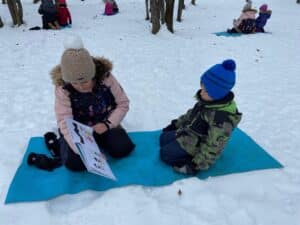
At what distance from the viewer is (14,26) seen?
387 inches

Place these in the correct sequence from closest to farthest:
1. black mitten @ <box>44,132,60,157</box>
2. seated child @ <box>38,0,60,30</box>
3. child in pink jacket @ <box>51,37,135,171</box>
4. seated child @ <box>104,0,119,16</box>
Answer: child in pink jacket @ <box>51,37,135,171</box> → black mitten @ <box>44,132,60,157</box> → seated child @ <box>38,0,60,30</box> → seated child @ <box>104,0,119,16</box>

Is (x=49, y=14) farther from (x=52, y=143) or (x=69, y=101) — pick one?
(x=69, y=101)

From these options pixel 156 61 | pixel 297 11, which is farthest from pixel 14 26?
pixel 297 11

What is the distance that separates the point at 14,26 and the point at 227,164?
920 cm

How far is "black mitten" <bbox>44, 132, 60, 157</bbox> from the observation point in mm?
3027

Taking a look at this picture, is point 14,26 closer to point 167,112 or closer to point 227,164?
point 167,112

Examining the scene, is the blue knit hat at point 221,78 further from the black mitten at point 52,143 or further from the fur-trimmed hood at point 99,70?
the black mitten at point 52,143

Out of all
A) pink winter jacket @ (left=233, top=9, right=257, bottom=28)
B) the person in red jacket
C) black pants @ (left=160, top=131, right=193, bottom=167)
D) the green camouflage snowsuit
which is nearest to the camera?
the green camouflage snowsuit

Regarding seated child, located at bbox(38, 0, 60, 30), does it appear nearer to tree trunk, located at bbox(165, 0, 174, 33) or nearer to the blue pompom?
tree trunk, located at bbox(165, 0, 174, 33)

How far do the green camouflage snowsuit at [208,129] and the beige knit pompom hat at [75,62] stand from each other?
996mm

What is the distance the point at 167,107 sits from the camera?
4.16 meters

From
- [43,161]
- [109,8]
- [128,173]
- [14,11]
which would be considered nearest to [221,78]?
[128,173]

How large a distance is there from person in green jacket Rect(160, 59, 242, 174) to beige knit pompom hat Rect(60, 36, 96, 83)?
97 cm

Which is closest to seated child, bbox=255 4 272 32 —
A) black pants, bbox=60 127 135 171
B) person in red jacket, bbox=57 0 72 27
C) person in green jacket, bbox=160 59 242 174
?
person in red jacket, bbox=57 0 72 27
